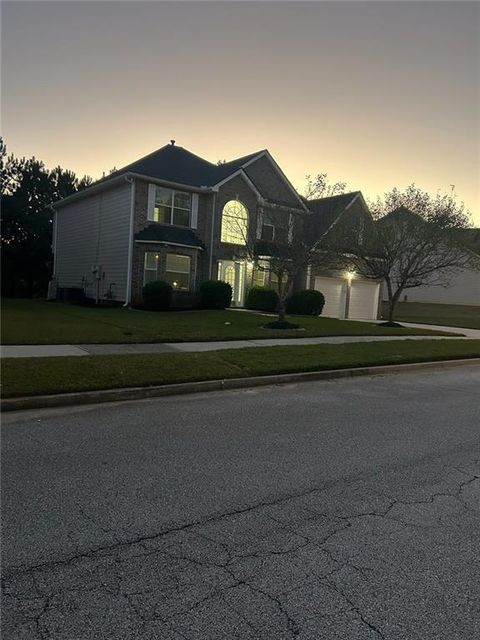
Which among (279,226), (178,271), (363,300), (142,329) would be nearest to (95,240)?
(178,271)

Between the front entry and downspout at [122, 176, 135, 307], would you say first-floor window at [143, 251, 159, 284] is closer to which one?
downspout at [122, 176, 135, 307]

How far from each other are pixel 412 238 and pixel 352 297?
26.5 feet

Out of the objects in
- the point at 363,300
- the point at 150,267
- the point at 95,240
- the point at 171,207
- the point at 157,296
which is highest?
the point at 171,207

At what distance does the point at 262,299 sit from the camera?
25.1 m

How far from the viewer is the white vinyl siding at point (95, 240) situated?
23.6m

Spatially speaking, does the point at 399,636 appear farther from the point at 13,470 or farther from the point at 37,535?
the point at 13,470

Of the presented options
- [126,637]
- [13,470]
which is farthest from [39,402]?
[126,637]

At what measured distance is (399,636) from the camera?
2355mm

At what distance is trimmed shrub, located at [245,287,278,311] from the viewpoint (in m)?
24.9

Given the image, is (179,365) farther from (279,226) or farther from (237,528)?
(279,226)

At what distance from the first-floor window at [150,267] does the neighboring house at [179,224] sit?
5cm

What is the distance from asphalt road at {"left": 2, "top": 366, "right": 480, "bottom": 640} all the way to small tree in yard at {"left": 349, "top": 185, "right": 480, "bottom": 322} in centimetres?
1742

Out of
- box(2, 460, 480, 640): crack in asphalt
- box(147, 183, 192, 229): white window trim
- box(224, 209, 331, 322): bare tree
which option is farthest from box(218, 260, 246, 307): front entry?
box(2, 460, 480, 640): crack in asphalt

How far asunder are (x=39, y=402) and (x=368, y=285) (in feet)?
86.9
